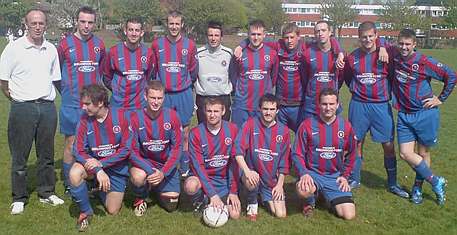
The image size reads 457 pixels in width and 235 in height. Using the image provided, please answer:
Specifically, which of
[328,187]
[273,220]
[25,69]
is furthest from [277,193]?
[25,69]

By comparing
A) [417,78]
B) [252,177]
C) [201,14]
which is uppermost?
[201,14]

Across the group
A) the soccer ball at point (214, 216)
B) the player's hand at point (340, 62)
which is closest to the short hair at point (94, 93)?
the soccer ball at point (214, 216)

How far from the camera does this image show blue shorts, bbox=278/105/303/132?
605cm

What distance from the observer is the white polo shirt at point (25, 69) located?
15.5ft

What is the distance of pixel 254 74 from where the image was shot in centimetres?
586

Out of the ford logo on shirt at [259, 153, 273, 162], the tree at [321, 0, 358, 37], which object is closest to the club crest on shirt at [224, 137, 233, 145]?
the ford logo on shirt at [259, 153, 273, 162]

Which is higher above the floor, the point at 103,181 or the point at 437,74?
the point at 437,74

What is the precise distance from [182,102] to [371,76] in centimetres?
224

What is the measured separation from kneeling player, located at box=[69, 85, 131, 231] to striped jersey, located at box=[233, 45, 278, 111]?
164 centimetres

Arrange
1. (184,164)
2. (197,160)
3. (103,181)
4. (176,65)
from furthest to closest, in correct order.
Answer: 1. (184,164)
2. (176,65)
3. (197,160)
4. (103,181)

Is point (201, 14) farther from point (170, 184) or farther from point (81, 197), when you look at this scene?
point (81, 197)

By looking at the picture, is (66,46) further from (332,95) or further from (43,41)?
(332,95)

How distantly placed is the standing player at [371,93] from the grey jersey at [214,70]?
1471mm

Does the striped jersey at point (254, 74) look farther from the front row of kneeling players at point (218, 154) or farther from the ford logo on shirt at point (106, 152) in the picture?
the ford logo on shirt at point (106, 152)
